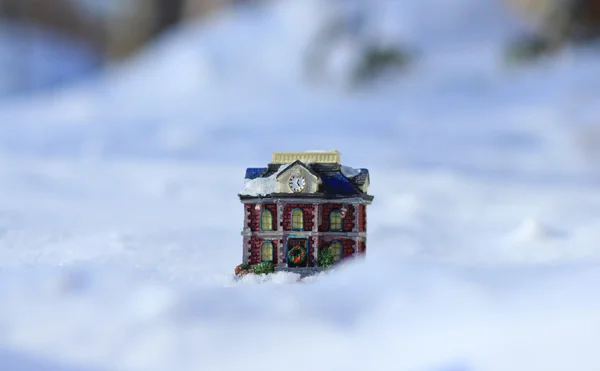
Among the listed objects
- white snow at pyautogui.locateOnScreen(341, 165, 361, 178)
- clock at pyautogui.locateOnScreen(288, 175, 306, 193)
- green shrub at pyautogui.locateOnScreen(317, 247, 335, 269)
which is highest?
white snow at pyautogui.locateOnScreen(341, 165, 361, 178)

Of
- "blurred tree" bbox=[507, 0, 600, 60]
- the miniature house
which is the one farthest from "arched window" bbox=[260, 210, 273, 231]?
"blurred tree" bbox=[507, 0, 600, 60]

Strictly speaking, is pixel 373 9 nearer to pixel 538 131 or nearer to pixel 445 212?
pixel 538 131

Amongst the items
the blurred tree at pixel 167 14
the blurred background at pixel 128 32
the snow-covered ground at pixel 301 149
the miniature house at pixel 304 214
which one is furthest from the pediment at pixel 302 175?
the blurred tree at pixel 167 14

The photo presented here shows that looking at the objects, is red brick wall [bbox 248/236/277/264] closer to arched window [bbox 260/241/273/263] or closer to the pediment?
arched window [bbox 260/241/273/263]

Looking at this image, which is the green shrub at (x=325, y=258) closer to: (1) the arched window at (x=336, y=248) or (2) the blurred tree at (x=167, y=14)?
(1) the arched window at (x=336, y=248)

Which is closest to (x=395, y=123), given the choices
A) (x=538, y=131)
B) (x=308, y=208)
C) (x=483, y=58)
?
(x=538, y=131)
